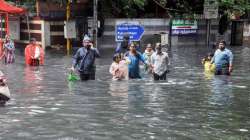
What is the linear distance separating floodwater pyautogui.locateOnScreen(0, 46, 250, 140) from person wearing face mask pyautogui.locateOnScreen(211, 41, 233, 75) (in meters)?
0.28

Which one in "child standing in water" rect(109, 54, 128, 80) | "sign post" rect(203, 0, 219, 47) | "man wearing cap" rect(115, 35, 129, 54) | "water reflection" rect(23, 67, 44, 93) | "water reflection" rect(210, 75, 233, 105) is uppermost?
"sign post" rect(203, 0, 219, 47)

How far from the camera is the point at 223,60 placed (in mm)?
20219

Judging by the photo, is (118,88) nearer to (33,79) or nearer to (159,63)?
(159,63)

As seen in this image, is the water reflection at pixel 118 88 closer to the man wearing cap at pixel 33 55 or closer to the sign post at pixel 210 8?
the man wearing cap at pixel 33 55

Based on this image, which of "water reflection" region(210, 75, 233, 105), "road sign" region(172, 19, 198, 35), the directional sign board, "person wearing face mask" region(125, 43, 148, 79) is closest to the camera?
"water reflection" region(210, 75, 233, 105)

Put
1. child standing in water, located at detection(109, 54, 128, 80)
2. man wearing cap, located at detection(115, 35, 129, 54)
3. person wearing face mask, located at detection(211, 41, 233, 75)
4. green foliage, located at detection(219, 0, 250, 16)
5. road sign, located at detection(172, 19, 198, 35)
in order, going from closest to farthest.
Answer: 1. child standing in water, located at detection(109, 54, 128, 80)
2. person wearing face mask, located at detection(211, 41, 233, 75)
3. man wearing cap, located at detection(115, 35, 129, 54)
4. green foliage, located at detection(219, 0, 250, 16)
5. road sign, located at detection(172, 19, 198, 35)

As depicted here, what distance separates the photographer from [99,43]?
34.9 m

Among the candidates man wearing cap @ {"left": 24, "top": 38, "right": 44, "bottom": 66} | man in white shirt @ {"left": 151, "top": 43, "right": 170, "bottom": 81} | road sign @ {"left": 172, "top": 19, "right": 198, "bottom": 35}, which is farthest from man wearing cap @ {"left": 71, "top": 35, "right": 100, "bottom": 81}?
road sign @ {"left": 172, "top": 19, "right": 198, "bottom": 35}

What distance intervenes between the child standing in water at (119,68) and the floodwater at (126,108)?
0.32 metres

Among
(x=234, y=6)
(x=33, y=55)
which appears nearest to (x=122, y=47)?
(x=33, y=55)

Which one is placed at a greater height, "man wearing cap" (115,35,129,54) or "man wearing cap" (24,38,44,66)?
"man wearing cap" (115,35,129,54)

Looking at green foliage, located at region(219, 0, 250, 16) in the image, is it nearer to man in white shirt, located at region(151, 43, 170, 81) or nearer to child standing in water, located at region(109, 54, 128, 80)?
man in white shirt, located at region(151, 43, 170, 81)

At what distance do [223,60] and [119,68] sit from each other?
161 inches

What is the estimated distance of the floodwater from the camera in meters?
10.2
